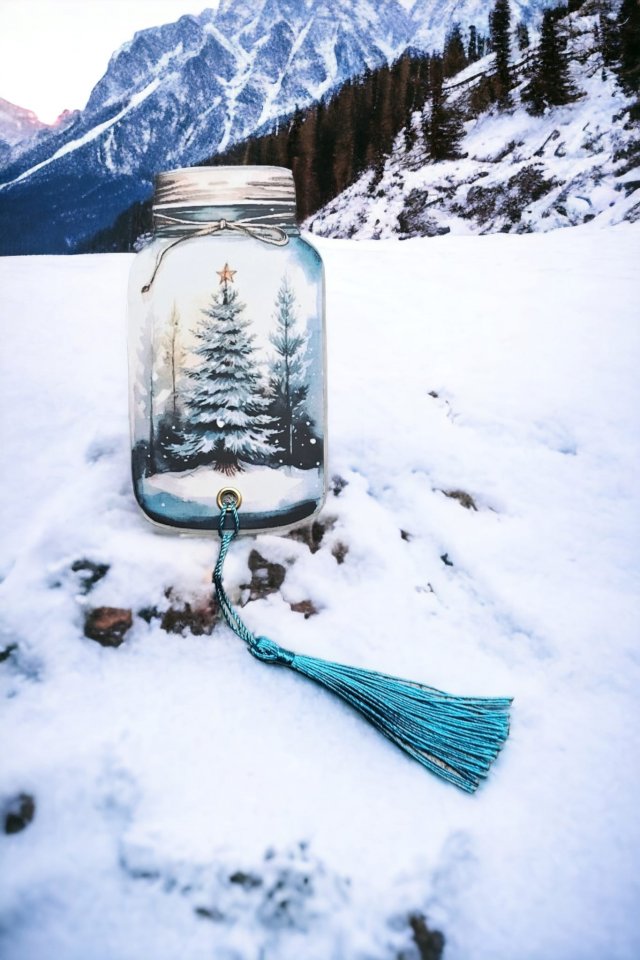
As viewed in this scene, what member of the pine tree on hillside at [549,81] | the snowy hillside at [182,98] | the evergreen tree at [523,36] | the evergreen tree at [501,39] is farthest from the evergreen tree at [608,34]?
the snowy hillside at [182,98]

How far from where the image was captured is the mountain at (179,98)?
193 cm

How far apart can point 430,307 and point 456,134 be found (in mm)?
2056

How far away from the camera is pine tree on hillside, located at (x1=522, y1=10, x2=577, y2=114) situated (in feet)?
10.3

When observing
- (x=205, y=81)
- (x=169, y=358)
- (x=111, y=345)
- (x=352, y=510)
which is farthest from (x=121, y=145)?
(x=352, y=510)

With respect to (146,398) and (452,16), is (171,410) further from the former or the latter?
(452,16)

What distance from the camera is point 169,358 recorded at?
108cm

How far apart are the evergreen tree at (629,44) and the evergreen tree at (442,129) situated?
83 cm

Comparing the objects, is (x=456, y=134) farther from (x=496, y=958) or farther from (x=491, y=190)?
(x=496, y=958)

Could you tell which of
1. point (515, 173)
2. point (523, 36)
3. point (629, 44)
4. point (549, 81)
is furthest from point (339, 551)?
point (549, 81)

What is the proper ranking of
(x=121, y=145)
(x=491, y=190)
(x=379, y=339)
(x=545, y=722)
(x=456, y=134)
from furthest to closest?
(x=456, y=134) < (x=491, y=190) < (x=121, y=145) < (x=379, y=339) < (x=545, y=722)

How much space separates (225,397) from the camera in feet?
3.59

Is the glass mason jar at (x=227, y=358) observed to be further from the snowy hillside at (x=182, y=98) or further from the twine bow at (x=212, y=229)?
the snowy hillside at (x=182, y=98)

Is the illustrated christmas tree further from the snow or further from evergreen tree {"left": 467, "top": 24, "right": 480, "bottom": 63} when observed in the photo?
evergreen tree {"left": 467, "top": 24, "right": 480, "bottom": 63}

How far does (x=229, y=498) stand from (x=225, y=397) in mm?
201
